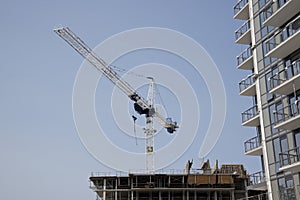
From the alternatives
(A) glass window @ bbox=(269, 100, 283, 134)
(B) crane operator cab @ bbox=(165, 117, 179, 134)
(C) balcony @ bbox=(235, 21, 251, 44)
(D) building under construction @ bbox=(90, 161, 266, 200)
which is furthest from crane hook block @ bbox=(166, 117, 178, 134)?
(A) glass window @ bbox=(269, 100, 283, 134)

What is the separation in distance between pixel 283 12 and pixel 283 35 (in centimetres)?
151

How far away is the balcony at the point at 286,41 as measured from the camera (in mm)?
25828

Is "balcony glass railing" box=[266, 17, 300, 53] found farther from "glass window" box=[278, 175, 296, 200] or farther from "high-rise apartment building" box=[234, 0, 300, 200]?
"glass window" box=[278, 175, 296, 200]

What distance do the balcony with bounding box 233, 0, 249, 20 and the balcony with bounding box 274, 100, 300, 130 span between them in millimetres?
10743

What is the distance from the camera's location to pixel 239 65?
3572cm

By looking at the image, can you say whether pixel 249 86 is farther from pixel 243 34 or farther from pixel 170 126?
pixel 170 126

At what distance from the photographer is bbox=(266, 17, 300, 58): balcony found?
25828mm

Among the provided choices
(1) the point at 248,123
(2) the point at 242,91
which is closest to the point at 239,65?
(2) the point at 242,91

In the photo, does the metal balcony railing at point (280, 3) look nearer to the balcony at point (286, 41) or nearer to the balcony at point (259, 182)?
the balcony at point (286, 41)

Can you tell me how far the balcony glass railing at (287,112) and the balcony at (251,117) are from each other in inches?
A: 130

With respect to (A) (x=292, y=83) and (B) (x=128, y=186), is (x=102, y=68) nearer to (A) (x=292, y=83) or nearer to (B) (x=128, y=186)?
(B) (x=128, y=186)

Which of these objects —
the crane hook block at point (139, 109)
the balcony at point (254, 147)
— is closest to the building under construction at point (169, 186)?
the balcony at point (254, 147)

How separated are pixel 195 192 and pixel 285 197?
25489 mm

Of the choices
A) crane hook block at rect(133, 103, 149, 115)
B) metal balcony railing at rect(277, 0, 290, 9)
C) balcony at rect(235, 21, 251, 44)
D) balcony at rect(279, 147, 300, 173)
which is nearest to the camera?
balcony at rect(279, 147, 300, 173)
